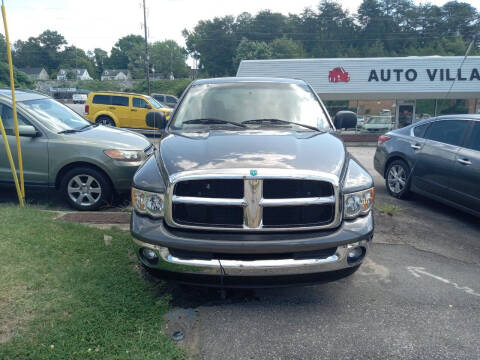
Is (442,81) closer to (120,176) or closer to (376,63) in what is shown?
(376,63)

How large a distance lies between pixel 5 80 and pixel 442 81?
4875 centimetres

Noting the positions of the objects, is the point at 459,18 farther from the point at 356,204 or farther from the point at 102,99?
the point at 356,204

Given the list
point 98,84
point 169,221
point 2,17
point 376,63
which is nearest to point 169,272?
point 169,221

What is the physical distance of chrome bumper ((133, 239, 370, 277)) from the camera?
9.07 feet

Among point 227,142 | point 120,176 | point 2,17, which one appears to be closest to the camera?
point 227,142

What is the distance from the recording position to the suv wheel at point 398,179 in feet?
22.2

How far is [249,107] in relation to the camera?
14.3 feet

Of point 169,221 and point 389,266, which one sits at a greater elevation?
point 169,221

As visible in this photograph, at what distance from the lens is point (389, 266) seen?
415 centimetres

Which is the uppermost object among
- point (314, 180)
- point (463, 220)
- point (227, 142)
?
point (227, 142)

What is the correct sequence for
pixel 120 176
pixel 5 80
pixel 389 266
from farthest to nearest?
pixel 5 80, pixel 120 176, pixel 389 266

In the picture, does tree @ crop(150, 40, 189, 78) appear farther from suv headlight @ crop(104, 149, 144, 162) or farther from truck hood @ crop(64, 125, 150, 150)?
suv headlight @ crop(104, 149, 144, 162)

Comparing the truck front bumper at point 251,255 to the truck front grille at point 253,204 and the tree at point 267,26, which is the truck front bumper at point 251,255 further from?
the tree at point 267,26

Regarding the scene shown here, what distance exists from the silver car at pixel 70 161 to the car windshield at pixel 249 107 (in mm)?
1695
